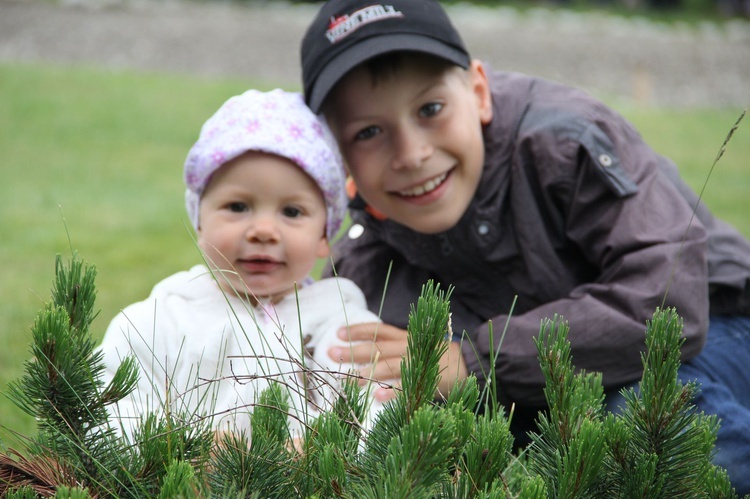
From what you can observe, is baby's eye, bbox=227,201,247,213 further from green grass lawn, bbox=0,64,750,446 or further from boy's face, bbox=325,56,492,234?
green grass lawn, bbox=0,64,750,446

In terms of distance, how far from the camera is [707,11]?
2308 centimetres

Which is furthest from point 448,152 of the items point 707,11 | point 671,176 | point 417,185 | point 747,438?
point 707,11

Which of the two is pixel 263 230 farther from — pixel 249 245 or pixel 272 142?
pixel 272 142

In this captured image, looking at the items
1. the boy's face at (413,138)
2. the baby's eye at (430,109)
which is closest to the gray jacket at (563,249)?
the boy's face at (413,138)

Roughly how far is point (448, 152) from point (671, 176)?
89cm

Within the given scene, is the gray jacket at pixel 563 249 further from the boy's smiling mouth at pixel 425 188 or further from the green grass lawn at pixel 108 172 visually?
the green grass lawn at pixel 108 172

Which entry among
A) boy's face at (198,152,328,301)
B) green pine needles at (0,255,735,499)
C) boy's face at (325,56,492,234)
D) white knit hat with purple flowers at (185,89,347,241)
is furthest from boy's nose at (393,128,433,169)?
green pine needles at (0,255,735,499)

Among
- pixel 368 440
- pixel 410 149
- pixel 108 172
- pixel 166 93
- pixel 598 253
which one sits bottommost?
pixel 368 440

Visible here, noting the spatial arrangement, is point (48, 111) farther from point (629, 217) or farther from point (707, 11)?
point (707, 11)

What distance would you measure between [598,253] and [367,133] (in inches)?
32.2

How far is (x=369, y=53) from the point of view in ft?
9.34

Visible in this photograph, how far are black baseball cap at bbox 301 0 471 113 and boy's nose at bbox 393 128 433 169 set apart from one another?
0.25 metres

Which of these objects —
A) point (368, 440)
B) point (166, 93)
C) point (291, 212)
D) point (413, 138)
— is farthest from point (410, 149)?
point (166, 93)

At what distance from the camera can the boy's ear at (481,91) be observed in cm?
320
